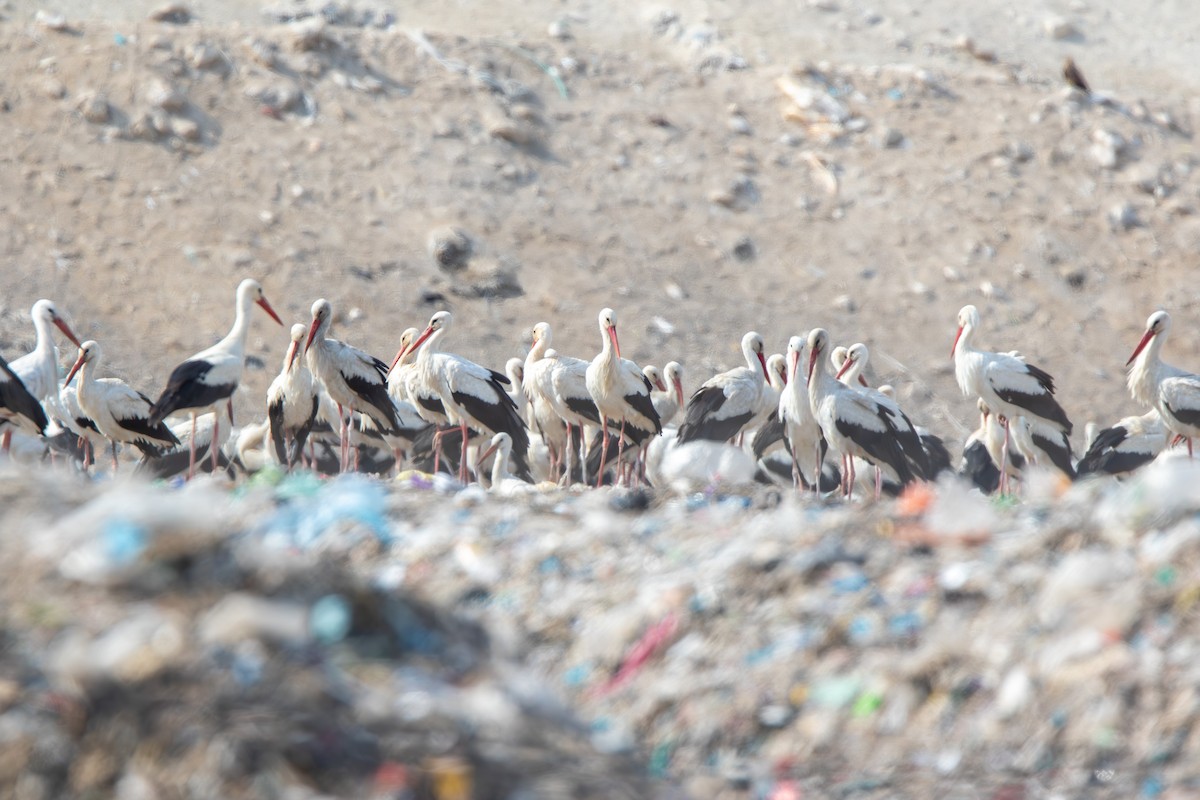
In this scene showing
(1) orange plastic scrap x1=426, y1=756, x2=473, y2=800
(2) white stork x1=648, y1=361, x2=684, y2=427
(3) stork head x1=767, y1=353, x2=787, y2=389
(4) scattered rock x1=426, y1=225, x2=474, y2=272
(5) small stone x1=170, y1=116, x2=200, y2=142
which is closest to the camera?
(1) orange plastic scrap x1=426, y1=756, x2=473, y2=800

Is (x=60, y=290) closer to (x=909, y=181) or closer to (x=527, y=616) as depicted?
(x=909, y=181)

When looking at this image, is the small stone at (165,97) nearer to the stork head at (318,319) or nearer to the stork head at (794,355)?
the stork head at (318,319)

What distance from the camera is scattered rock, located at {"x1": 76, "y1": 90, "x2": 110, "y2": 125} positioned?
56.7ft

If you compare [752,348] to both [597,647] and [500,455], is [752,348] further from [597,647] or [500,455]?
[597,647]

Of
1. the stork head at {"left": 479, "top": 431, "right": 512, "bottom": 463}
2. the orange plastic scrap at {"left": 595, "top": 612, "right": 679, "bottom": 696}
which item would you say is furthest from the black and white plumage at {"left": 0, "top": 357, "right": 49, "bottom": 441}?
the orange plastic scrap at {"left": 595, "top": 612, "right": 679, "bottom": 696}

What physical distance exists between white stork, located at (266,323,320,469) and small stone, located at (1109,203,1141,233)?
11278 millimetres

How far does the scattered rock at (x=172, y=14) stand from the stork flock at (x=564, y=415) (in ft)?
25.5

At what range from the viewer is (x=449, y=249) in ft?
55.6

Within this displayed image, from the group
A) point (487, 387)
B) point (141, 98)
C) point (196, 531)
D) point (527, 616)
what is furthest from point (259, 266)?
point (196, 531)

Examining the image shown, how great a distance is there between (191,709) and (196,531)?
54 cm

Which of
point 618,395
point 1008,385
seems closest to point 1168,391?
point 1008,385

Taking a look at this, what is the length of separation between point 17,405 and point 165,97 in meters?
9.02

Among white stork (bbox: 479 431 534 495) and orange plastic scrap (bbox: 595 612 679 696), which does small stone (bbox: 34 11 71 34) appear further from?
orange plastic scrap (bbox: 595 612 679 696)

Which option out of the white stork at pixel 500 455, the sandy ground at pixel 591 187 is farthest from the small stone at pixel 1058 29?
the white stork at pixel 500 455
